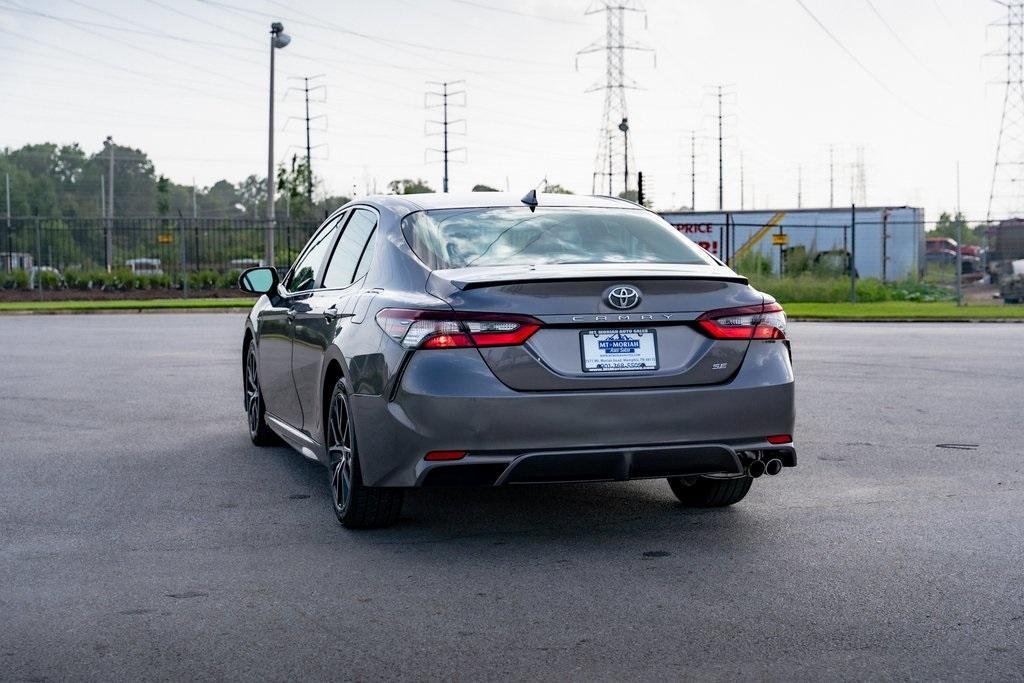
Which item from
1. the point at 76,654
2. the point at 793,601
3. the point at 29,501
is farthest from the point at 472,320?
the point at 29,501

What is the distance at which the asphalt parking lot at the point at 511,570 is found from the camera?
4.50m

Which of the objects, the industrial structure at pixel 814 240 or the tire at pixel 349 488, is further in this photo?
the industrial structure at pixel 814 240

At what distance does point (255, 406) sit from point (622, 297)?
426 cm

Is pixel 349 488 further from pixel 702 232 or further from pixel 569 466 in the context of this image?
pixel 702 232

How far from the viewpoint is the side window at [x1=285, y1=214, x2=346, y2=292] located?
26.3 feet

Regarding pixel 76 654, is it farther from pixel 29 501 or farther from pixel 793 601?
pixel 29 501

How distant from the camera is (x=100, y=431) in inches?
407

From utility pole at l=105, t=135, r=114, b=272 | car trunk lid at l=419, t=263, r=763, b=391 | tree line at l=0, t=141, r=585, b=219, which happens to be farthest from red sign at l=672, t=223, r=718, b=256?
tree line at l=0, t=141, r=585, b=219

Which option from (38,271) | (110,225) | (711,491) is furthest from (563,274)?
(110,225)

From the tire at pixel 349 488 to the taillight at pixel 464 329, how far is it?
2.32ft

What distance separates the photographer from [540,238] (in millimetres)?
6660

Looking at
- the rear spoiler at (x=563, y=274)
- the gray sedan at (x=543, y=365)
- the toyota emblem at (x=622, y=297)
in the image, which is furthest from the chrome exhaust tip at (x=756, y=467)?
the toyota emblem at (x=622, y=297)

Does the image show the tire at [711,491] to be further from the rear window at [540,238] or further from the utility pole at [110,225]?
the utility pole at [110,225]

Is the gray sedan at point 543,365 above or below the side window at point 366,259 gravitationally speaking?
below
